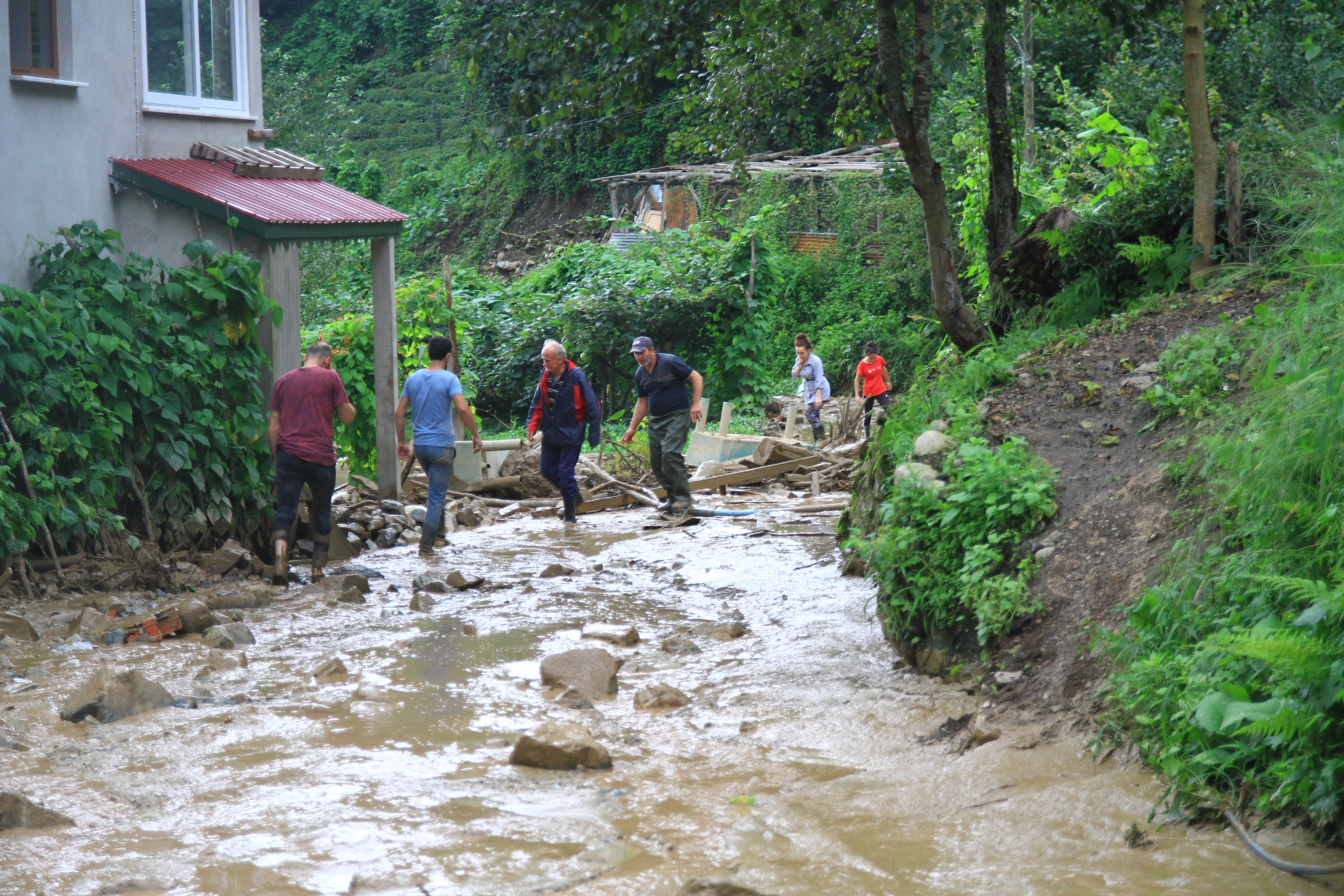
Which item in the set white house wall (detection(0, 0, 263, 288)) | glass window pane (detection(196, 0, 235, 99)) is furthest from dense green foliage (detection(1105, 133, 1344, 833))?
glass window pane (detection(196, 0, 235, 99))

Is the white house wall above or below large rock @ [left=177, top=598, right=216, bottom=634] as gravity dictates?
above

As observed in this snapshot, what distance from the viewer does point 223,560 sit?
8.49 meters

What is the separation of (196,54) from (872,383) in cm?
925

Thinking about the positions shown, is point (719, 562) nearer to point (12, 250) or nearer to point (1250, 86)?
point (12, 250)

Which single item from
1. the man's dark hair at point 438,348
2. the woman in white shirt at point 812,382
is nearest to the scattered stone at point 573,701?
the man's dark hair at point 438,348

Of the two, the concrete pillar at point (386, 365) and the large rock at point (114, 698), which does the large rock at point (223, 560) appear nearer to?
the concrete pillar at point (386, 365)

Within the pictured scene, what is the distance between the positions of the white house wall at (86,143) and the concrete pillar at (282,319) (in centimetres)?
29

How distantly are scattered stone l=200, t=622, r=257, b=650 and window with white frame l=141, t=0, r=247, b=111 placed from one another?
4953mm

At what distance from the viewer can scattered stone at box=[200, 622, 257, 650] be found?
21.4 ft

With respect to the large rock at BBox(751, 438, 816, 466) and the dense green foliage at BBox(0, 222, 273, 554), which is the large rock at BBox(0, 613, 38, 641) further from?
the large rock at BBox(751, 438, 816, 466)

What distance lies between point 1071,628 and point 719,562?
14.7 feet

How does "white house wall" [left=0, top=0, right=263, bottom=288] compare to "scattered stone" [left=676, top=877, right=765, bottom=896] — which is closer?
"scattered stone" [left=676, top=877, right=765, bottom=896]

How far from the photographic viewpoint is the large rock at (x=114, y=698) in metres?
5.02

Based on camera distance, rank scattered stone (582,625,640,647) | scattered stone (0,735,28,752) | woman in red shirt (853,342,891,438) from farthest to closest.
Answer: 1. woman in red shirt (853,342,891,438)
2. scattered stone (582,625,640,647)
3. scattered stone (0,735,28,752)
